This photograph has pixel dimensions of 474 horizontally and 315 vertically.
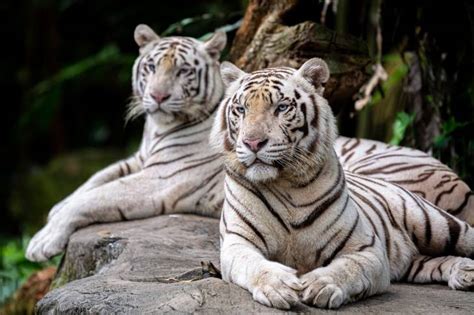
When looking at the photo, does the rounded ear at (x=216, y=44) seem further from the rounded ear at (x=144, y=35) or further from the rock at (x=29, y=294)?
the rock at (x=29, y=294)

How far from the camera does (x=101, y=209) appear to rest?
263 inches

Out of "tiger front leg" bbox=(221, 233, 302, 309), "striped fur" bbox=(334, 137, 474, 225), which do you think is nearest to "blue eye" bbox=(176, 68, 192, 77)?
"striped fur" bbox=(334, 137, 474, 225)

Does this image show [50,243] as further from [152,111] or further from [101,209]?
[152,111]

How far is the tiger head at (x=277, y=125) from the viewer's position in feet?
14.0

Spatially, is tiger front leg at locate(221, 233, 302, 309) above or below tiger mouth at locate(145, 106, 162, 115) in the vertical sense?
below

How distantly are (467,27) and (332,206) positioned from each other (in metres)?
3.37

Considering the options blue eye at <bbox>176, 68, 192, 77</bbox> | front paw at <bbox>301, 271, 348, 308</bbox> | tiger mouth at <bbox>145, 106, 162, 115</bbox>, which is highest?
blue eye at <bbox>176, 68, 192, 77</bbox>

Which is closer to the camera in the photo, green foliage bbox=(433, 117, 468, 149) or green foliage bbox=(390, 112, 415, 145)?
green foliage bbox=(433, 117, 468, 149)

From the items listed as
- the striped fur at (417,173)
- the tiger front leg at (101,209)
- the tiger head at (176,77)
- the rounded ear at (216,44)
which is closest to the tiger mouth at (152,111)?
the tiger head at (176,77)

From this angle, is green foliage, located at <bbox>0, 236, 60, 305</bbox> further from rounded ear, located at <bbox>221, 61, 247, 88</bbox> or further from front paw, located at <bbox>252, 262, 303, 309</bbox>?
front paw, located at <bbox>252, 262, 303, 309</bbox>

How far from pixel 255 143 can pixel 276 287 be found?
0.65 meters

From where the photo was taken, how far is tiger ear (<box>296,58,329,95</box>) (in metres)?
4.57

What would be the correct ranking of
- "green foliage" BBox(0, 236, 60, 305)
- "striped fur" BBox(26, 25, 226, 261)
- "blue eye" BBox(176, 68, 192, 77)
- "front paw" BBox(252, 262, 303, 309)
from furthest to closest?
1. "green foliage" BBox(0, 236, 60, 305)
2. "blue eye" BBox(176, 68, 192, 77)
3. "striped fur" BBox(26, 25, 226, 261)
4. "front paw" BBox(252, 262, 303, 309)

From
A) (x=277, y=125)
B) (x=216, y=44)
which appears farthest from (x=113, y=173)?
(x=277, y=125)
